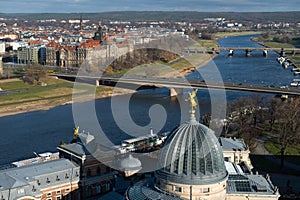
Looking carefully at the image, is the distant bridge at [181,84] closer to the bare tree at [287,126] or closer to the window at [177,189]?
the bare tree at [287,126]

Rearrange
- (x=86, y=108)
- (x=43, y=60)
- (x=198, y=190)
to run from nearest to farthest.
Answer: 1. (x=198, y=190)
2. (x=86, y=108)
3. (x=43, y=60)

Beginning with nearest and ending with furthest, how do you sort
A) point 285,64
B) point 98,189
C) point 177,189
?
point 177,189, point 98,189, point 285,64

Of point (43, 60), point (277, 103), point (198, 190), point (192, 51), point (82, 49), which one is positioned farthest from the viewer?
point (192, 51)

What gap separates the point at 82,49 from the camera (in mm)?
90125

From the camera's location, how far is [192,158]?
57.7 feet

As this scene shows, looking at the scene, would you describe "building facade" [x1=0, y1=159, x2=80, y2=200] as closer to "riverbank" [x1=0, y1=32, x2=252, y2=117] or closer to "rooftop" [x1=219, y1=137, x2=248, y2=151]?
"rooftop" [x1=219, y1=137, x2=248, y2=151]

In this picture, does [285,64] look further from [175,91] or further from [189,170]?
[189,170]

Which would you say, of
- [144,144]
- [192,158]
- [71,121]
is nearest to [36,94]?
[71,121]

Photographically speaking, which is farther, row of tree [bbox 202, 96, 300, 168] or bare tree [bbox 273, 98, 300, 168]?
row of tree [bbox 202, 96, 300, 168]

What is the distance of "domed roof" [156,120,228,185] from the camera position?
57.5 ft

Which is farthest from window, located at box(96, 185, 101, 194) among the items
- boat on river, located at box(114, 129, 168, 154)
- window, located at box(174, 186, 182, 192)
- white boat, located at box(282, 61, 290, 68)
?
white boat, located at box(282, 61, 290, 68)

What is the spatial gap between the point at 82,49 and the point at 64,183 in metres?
67.6

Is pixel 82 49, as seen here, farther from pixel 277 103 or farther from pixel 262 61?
pixel 277 103

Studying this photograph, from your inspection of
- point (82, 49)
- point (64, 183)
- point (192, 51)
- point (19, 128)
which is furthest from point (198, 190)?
point (192, 51)
